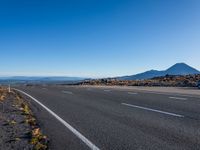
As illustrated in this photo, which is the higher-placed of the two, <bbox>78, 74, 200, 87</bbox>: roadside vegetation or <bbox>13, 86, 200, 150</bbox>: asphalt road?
<bbox>78, 74, 200, 87</bbox>: roadside vegetation

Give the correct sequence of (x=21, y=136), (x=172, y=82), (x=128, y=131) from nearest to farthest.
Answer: (x=21, y=136)
(x=128, y=131)
(x=172, y=82)

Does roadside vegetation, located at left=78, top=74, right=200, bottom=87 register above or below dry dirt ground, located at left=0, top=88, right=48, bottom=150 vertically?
above

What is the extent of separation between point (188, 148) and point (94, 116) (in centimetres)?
483

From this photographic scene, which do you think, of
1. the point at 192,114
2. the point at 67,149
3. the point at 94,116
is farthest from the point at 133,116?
the point at 67,149

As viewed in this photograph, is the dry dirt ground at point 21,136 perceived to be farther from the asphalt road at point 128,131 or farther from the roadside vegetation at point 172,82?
the roadside vegetation at point 172,82

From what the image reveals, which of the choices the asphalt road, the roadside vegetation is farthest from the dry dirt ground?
the roadside vegetation

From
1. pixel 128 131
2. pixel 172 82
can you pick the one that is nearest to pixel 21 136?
pixel 128 131

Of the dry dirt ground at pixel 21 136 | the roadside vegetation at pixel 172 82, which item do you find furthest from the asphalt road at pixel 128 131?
the roadside vegetation at pixel 172 82

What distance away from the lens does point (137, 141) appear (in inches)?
249

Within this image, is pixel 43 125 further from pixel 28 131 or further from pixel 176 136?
pixel 176 136

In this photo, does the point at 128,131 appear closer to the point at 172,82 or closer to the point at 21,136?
the point at 21,136

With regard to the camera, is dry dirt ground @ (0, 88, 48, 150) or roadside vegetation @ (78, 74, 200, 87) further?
roadside vegetation @ (78, 74, 200, 87)

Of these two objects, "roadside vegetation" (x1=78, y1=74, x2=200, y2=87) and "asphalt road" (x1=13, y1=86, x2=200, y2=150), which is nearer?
"asphalt road" (x1=13, y1=86, x2=200, y2=150)

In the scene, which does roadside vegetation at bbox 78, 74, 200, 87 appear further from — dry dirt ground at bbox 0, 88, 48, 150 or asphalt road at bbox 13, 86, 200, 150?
dry dirt ground at bbox 0, 88, 48, 150
